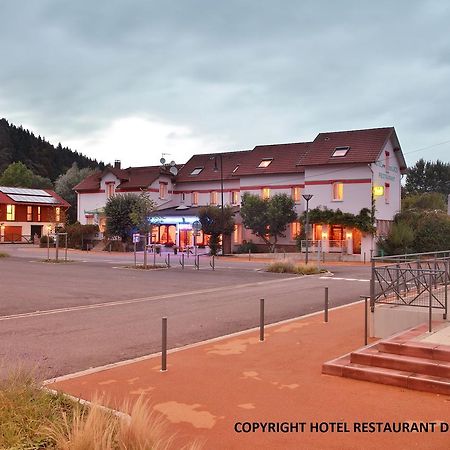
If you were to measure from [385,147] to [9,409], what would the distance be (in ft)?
130

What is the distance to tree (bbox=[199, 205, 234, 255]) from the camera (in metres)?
42.0

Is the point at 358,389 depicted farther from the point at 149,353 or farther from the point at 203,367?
the point at 149,353

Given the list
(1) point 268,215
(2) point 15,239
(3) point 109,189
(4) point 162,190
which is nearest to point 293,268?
(1) point 268,215

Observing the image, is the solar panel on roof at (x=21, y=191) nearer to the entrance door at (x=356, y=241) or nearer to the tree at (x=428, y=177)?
→ the entrance door at (x=356, y=241)

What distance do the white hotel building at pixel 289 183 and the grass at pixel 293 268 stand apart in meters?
13.0

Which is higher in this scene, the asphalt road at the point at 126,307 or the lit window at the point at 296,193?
the lit window at the point at 296,193

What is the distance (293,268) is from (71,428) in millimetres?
22587

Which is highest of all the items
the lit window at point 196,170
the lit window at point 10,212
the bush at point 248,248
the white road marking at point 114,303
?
the lit window at point 196,170

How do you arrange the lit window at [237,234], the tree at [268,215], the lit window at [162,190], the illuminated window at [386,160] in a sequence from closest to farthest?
the illuminated window at [386,160] < the tree at [268,215] < the lit window at [237,234] < the lit window at [162,190]

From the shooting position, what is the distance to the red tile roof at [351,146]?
3966 centimetres

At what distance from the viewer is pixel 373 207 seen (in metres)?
38.8

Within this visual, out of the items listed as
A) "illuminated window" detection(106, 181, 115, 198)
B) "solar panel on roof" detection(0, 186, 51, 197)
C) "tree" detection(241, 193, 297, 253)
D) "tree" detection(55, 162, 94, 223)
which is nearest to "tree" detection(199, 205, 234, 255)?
"tree" detection(241, 193, 297, 253)

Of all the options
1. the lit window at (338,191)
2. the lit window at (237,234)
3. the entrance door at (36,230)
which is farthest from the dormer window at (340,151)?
the entrance door at (36,230)

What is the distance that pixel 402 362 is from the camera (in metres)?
7.55
